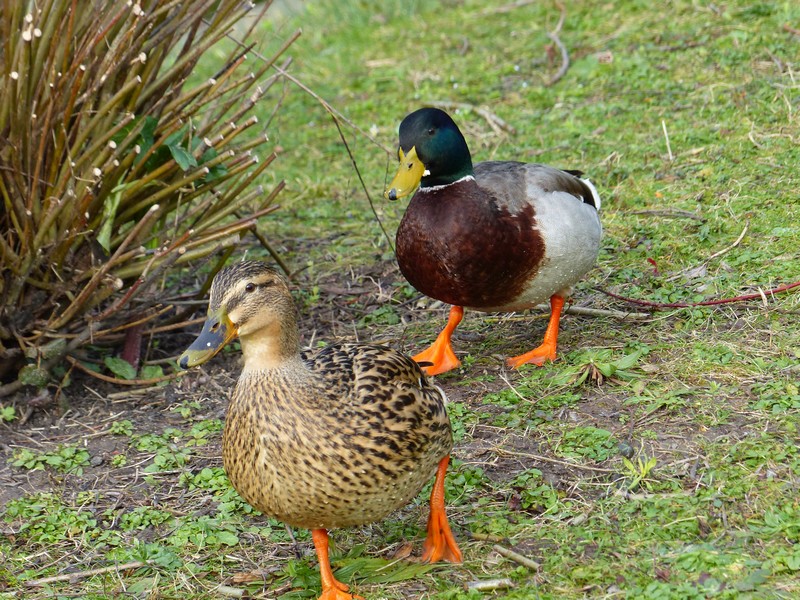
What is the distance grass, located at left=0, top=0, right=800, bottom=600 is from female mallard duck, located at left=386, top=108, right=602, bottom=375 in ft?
0.80

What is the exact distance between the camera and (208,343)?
105 inches

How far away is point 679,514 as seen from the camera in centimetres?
296

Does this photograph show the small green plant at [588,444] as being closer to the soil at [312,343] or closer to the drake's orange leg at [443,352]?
the soil at [312,343]

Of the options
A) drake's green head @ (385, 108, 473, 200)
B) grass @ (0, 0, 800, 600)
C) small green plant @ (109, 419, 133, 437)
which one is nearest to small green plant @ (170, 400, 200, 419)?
grass @ (0, 0, 800, 600)

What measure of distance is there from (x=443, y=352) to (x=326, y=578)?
1523 millimetres

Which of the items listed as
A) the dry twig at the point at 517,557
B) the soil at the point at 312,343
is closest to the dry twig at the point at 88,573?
the soil at the point at 312,343

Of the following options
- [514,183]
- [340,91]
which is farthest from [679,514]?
[340,91]

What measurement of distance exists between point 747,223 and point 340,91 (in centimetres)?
345

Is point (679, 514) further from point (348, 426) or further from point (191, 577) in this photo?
point (191, 577)

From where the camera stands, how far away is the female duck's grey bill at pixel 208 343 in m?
2.65

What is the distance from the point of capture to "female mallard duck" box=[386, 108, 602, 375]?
3883 millimetres

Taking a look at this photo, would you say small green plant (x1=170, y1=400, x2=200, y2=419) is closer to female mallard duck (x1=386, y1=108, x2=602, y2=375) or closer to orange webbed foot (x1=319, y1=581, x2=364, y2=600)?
female mallard duck (x1=386, y1=108, x2=602, y2=375)

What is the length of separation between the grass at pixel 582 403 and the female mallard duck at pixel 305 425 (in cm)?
36

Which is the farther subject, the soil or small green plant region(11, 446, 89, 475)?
small green plant region(11, 446, 89, 475)
